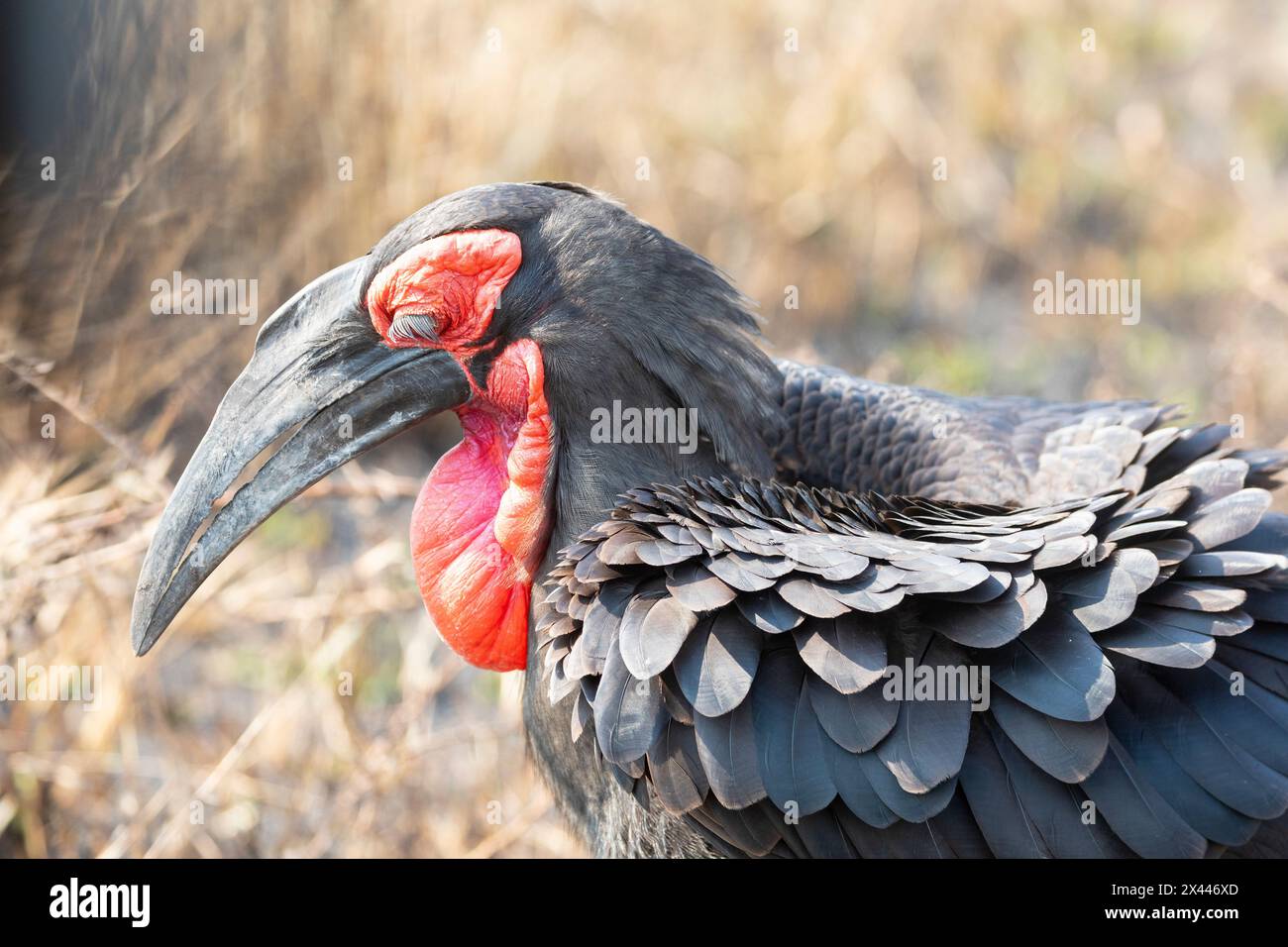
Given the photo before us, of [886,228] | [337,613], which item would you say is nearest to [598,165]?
[886,228]

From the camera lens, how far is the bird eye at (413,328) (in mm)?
2598

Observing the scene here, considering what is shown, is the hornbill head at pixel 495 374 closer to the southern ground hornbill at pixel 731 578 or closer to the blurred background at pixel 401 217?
the southern ground hornbill at pixel 731 578

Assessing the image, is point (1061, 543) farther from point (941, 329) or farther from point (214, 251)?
point (941, 329)

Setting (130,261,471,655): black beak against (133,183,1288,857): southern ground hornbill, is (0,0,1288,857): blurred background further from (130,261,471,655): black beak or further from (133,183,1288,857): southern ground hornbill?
(133,183,1288,857): southern ground hornbill

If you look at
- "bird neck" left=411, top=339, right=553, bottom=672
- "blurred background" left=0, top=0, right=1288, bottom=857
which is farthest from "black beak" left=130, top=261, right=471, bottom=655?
"blurred background" left=0, top=0, right=1288, bottom=857

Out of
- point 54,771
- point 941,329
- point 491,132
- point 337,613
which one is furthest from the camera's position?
point 941,329

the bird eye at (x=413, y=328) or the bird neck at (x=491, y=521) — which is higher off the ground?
the bird eye at (x=413, y=328)

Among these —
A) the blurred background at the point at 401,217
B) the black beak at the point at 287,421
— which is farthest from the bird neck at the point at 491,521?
the blurred background at the point at 401,217

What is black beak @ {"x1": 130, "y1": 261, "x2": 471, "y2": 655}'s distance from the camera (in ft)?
8.56

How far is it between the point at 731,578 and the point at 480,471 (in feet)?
2.28

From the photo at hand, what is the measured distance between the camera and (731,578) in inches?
92.9

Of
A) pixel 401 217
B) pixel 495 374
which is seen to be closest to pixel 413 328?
pixel 495 374

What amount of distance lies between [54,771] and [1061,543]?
2.88 m
